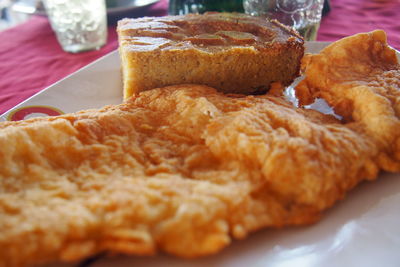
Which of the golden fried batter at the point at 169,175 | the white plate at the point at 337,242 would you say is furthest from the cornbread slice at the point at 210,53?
the white plate at the point at 337,242

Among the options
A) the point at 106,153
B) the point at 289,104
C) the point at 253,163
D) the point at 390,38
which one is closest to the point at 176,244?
the point at 253,163

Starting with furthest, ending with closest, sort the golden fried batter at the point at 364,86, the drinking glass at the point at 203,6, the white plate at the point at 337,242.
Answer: the drinking glass at the point at 203,6, the golden fried batter at the point at 364,86, the white plate at the point at 337,242

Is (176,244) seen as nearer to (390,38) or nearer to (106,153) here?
(106,153)

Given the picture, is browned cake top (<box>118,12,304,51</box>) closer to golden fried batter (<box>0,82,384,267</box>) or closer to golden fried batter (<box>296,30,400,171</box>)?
golden fried batter (<box>296,30,400,171</box>)

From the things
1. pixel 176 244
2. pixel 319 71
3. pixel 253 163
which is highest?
pixel 319 71

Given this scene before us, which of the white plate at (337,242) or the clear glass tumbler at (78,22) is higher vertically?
the clear glass tumbler at (78,22)

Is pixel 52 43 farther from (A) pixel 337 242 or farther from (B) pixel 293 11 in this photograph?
(A) pixel 337 242

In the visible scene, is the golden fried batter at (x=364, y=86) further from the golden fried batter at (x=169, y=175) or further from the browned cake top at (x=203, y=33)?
the browned cake top at (x=203, y=33)
